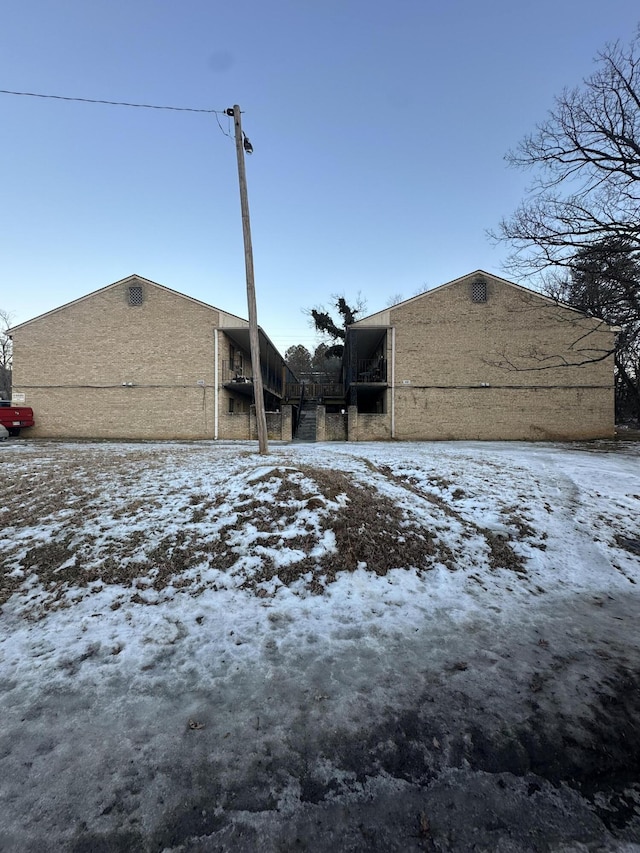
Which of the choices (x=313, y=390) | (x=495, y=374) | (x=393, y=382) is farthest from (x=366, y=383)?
(x=313, y=390)

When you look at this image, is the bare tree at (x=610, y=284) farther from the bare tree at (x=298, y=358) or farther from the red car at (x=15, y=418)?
the bare tree at (x=298, y=358)

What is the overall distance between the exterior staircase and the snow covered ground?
15.9 m

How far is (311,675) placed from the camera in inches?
100

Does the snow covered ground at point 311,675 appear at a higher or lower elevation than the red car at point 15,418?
lower

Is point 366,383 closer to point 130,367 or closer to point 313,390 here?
point 313,390

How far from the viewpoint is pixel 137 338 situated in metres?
20.7

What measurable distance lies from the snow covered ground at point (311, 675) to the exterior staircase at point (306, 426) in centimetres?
1594

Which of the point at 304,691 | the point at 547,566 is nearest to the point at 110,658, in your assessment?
the point at 304,691

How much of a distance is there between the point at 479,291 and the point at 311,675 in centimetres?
2125

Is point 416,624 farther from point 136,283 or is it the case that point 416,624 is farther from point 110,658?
point 136,283

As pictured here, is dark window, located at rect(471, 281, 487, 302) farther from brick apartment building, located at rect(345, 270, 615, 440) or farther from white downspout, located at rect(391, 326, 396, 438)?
white downspout, located at rect(391, 326, 396, 438)

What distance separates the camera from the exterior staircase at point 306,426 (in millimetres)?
21936

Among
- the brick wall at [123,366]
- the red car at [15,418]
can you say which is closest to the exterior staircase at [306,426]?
the brick wall at [123,366]

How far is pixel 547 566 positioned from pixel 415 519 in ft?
5.13
